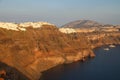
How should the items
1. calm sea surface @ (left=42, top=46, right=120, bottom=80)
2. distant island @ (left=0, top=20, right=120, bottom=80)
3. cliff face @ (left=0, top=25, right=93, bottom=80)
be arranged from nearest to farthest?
1. distant island @ (left=0, top=20, right=120, bottom=80)
2. cliff face @ (left=0, top=25, right=93, bottom=80)
3. calm sea surface @ (left=42, top=46, right=120, bottom=80)

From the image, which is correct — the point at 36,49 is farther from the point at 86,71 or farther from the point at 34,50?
the point at 86,71

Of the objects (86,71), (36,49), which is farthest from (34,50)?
(86,71)

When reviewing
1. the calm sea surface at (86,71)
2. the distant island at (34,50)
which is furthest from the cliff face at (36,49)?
the calm sea surface at (86,71)

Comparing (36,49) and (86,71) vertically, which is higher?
(36,49)

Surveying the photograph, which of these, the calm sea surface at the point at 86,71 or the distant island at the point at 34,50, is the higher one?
the distant island at the point at 34,50

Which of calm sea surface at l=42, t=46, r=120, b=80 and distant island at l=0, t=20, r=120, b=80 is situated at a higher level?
distant island at l=0, t=20, r=120, b=80

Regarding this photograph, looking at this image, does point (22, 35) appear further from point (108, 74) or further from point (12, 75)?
point (12, 75)

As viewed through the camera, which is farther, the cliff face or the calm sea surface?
the calm sea surface

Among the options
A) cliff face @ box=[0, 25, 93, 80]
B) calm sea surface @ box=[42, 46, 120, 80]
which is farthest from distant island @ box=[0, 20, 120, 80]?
calm sea surface @ box=[42, 46, 120, 80]

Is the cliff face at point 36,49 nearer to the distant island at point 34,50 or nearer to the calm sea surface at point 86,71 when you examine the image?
the distant island at point 34,50

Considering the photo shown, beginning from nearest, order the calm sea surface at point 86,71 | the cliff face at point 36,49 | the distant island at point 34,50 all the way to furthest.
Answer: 1. the distant island at point 34,50
2. the cliff face at point 36,49
3. the calm sea surface at point 86,71

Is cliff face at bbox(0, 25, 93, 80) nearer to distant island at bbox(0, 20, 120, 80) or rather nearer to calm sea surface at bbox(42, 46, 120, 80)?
distant island at bbox(0, 20, 120, 80)
